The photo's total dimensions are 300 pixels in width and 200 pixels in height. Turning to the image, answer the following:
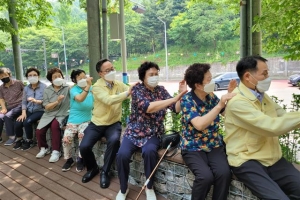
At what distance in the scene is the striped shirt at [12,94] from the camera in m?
4.75

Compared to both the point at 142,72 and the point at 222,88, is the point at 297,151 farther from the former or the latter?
the point at 222,88

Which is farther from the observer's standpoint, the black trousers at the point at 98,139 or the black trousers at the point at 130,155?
the black trousers at the point at 98,139

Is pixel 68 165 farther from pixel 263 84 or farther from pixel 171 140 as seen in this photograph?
pixel 263 84

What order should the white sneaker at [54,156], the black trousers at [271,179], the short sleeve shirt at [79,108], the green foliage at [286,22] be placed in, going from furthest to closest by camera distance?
the white sneaker at [54,156], the short sleeve shirt at [79,108], the green foliage at [286,22], the black trousers at [271,179]

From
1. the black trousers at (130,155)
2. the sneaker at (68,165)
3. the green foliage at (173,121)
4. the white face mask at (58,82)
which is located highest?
the white face mask at (58,82)

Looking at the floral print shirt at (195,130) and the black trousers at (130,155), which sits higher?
the floral print shirt at (195,130)

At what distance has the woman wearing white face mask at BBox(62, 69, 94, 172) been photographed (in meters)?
3.45

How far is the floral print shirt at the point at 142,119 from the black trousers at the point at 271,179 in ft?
3.22

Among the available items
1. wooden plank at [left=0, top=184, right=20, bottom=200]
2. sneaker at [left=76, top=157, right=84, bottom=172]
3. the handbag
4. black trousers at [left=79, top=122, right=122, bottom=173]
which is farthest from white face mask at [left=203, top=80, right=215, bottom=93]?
wooden plank at [left=0, top=184, right=20, bottom=200]

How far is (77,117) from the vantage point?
11.7 ft

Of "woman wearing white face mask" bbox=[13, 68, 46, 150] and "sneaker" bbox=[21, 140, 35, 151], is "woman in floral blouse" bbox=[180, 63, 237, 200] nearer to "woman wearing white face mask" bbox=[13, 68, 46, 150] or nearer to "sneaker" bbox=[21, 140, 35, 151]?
"woman wearing white face mask" bbox=[13, 68, 46, 150]

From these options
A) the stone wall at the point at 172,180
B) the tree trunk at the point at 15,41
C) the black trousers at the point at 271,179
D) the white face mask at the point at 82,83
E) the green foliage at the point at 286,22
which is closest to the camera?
the black trousers at the point at 271,179

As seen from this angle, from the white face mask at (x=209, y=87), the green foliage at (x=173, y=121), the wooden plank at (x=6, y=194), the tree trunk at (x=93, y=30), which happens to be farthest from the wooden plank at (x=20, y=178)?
the white face mask at (x=209, y=87)

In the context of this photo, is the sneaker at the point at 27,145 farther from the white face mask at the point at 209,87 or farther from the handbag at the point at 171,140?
the white face mask at the point at 209,87
